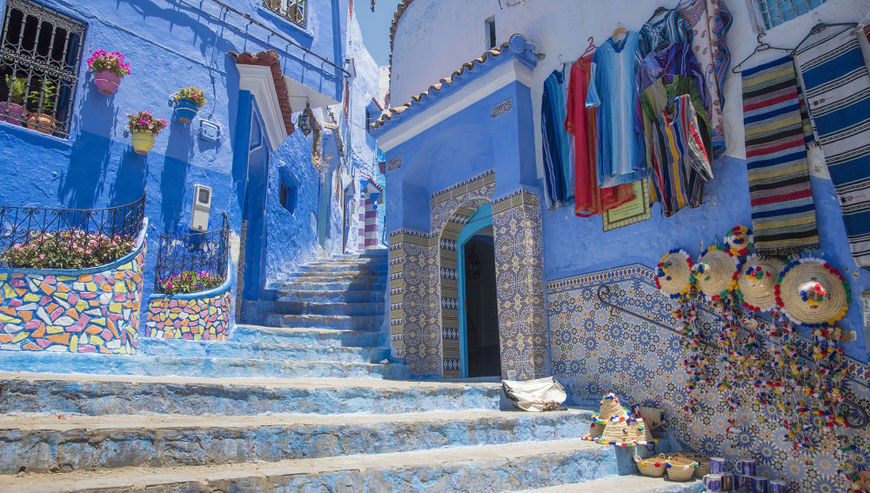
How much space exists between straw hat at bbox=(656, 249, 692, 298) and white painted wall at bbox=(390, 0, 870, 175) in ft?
3.25

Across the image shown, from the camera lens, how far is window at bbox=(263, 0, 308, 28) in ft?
31.0

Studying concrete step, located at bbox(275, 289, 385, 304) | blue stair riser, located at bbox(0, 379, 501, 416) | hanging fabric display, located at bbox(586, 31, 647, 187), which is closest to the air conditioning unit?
concrete step, located at bbox(275, 289, 385, 304)

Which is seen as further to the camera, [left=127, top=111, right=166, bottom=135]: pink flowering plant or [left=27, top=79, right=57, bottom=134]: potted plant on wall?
[left=127, top=111, right=166, bottom=135]: pink flowering plant

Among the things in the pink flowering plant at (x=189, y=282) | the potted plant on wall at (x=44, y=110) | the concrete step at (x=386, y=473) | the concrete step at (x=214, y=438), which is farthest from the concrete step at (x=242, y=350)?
the potted plant on wall at (x=44, y=110)

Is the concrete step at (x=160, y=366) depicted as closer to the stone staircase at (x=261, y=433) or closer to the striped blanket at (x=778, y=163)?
the stone staircase at (x=261, y=433)

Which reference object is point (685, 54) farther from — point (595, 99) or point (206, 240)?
point (206, 240)

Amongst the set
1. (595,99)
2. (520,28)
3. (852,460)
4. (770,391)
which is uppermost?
(520,28)

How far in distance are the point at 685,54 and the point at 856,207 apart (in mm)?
2070

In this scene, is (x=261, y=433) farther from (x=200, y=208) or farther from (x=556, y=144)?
(x=200, y=208)

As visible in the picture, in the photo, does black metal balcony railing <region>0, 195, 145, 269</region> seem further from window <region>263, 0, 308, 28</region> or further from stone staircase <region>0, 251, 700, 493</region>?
window <region>263, 0, 308, 28</region>

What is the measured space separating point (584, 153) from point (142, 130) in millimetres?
5411

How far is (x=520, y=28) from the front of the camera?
285 inches

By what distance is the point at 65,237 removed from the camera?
17.7 feet

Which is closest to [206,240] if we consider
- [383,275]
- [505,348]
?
[383,275]
